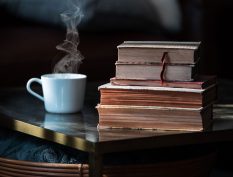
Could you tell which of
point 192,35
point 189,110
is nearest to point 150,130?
point 189,110

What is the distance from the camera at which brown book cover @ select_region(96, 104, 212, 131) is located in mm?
1010

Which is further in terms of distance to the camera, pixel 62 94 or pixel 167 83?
pixel 62 94

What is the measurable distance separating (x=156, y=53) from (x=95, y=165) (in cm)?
24

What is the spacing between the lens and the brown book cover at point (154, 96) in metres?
1.02

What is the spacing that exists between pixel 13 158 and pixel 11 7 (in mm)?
804

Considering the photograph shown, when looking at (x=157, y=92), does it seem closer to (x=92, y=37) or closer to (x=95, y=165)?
(x=95, y=165)

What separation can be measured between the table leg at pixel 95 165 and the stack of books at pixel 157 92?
0.12 metres

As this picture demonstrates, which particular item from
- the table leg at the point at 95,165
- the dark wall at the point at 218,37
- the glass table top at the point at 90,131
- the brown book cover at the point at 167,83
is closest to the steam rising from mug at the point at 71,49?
the glass table top at the point at 90,131

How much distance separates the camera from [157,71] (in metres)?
1.04

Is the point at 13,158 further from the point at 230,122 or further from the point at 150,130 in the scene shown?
the point at 230,122

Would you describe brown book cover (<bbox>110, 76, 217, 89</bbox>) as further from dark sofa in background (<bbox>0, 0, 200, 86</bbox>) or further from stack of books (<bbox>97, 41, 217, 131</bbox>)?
dark sofa in background (<bbox>0, 0, 200, 86</bbox>)

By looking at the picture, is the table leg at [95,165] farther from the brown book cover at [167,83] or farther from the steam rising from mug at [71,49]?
the steam rising from mug at [71,49]

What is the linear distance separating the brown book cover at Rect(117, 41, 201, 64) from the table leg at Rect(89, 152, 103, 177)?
21 cm

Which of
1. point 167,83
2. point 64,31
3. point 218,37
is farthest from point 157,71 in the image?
point 218,37
